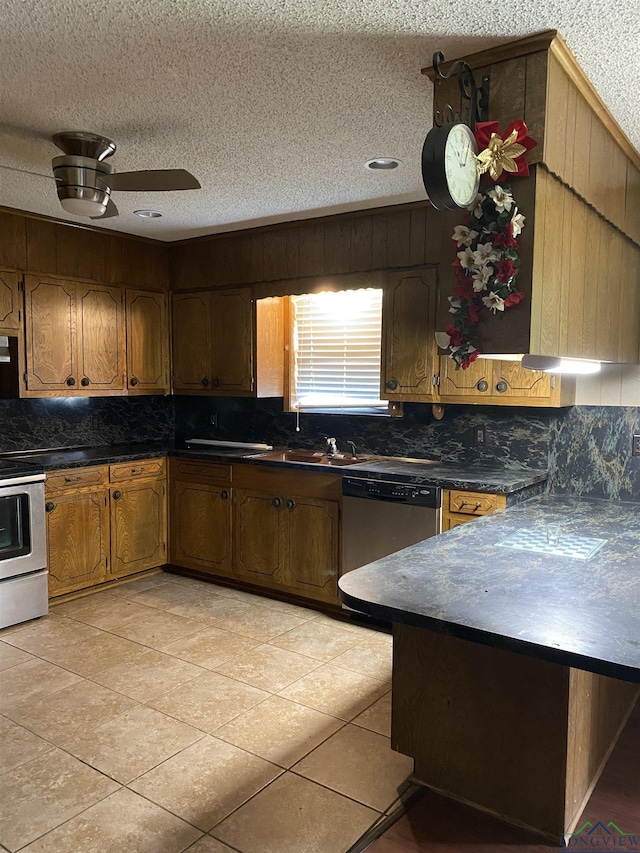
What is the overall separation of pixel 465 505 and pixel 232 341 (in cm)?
219

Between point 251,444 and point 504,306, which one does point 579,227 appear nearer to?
point 504,306

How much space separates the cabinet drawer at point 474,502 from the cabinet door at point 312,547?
79 cm

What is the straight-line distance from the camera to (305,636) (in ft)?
12.4

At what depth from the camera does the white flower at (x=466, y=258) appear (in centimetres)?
202

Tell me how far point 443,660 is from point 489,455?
83.1 inches

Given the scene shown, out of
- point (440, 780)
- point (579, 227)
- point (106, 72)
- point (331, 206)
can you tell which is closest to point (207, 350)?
point (331, 206)

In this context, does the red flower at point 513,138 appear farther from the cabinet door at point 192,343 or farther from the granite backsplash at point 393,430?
the cabinet door at point 192,343

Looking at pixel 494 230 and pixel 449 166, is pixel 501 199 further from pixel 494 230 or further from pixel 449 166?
pixel 449 166

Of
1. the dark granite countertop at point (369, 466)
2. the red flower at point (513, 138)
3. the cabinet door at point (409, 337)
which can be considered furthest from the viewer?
the cabinet door at point (409, 337)

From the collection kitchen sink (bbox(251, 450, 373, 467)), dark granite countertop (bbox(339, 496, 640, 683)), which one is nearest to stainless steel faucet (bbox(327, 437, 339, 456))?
kitchen sink (bbox(251, 450, 373, 467))

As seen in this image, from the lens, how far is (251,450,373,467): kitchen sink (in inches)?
171

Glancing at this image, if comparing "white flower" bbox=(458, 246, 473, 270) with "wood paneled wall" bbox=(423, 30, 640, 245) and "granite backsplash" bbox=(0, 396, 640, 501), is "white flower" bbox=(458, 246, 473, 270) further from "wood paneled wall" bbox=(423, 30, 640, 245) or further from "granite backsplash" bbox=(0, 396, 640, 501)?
"granite backsplash" bbox=(0, 396, 640, 501)

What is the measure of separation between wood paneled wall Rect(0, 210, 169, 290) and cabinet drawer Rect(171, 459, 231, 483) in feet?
4.57

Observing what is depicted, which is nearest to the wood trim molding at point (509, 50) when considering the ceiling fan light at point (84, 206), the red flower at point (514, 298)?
the red flower at point (514, 298)
